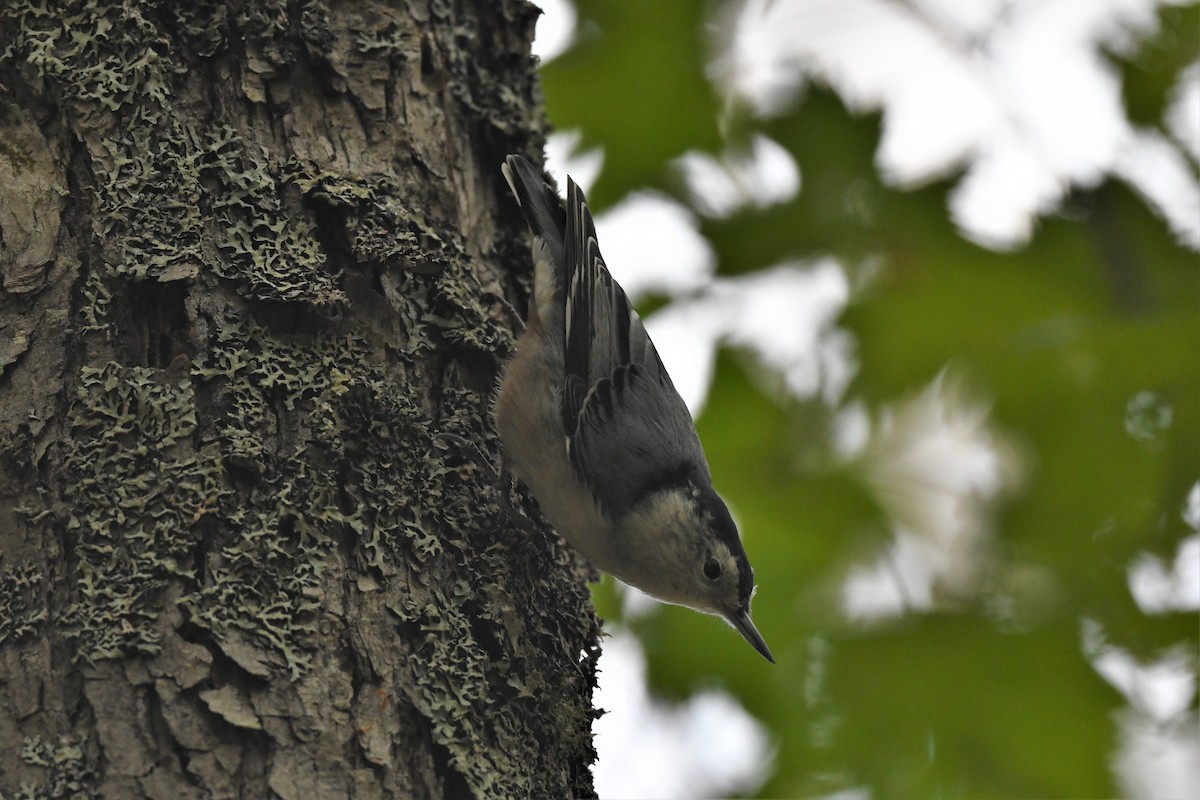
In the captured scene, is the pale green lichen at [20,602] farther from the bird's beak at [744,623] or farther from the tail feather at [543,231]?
the bird's beak at [744,623]

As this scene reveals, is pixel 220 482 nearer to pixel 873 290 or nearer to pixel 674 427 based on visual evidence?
pixel 674 427

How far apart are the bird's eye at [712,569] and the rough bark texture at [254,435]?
23.2 inches

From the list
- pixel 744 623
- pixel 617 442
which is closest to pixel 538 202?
pixel 617 442

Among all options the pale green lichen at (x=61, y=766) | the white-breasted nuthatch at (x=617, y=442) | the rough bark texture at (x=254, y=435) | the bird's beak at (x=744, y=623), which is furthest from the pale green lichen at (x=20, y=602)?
the bird's beak at (x=744, y=623)

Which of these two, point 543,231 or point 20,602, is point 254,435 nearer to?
point 20,602

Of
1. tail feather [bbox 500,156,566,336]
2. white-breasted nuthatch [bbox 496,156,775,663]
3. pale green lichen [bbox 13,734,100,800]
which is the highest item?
tail feather [bbox 500,156,566,336]

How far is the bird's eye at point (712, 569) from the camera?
3137 mm

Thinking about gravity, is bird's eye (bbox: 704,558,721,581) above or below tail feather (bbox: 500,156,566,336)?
below

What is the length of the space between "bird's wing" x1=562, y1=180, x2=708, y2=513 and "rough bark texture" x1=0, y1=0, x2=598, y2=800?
0.53 metres

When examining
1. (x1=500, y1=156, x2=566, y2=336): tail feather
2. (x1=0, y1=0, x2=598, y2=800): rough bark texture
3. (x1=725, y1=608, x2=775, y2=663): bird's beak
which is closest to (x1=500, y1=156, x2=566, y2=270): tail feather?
(x1=500, y1=156, x2=566, y2=336): tail feather

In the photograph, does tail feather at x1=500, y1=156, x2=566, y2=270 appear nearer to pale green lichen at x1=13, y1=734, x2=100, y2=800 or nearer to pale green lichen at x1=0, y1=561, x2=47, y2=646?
pale green lichen at x1=0, y1=561, x2=47, y2=646

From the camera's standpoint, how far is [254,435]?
80.1 inches

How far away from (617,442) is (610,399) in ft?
0.40

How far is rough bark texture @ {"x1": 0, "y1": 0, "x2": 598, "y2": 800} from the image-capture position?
1776 millimetres
